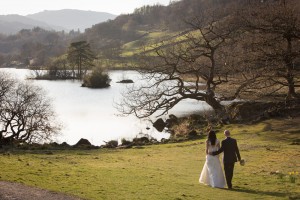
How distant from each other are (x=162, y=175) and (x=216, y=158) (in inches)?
133

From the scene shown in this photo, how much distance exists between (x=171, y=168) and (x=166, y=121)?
97.1ft

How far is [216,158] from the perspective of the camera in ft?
52.3

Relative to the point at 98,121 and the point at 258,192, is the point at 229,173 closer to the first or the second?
the point at 258,192

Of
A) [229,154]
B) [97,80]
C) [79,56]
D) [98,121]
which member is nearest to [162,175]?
[229,154]

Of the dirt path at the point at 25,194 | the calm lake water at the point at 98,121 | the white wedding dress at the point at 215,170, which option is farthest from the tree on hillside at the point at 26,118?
the white wedding dress at the point at 215,170

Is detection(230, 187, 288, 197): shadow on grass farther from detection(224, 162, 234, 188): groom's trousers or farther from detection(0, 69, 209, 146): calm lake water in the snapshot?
detection(0, 69, 209, 146): calm lake water

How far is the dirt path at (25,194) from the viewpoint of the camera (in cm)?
1301

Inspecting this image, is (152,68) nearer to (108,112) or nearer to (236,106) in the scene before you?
(236,106)

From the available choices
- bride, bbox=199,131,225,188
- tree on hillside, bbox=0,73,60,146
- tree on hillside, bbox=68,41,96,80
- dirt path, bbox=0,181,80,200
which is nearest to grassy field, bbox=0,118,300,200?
bride, bbox=199,131,225,188

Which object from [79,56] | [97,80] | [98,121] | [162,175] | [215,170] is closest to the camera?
[215,170]

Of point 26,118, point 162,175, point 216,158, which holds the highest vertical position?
point 26,118

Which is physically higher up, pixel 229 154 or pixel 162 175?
pixel 229 154

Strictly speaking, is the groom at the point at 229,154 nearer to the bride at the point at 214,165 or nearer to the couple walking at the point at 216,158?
the couple walking at the point at 216,158

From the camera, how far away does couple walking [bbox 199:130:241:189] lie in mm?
15641
